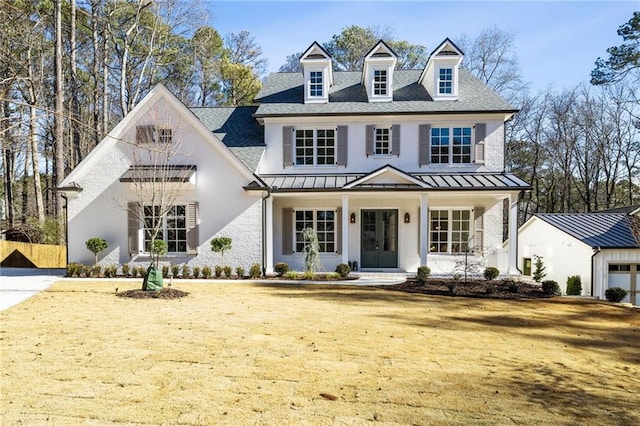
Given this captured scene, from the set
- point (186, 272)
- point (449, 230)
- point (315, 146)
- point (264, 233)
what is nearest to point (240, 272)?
point (264, 233)

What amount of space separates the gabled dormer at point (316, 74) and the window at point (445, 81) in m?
4.84

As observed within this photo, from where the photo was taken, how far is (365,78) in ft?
56.0

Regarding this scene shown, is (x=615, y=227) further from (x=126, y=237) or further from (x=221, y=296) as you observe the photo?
(x=126, y=237)

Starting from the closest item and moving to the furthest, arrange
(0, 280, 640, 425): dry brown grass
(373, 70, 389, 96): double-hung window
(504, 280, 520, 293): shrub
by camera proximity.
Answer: (0, 280, 640, 425): dry brown grass < (504, 280, 520, 293): shrub < (373, 70, 389, 96): double-hung window

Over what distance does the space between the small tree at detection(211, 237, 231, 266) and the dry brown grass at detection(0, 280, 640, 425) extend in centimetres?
449

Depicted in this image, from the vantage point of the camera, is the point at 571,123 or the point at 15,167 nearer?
the point at 15,167

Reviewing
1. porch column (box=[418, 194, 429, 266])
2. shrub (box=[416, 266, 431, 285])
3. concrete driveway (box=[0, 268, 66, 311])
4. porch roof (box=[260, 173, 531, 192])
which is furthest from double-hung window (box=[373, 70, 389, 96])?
concrete driveway (box=[0, 268, 66, 311])

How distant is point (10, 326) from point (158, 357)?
377 cm

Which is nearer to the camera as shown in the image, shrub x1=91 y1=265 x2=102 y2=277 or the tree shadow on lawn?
the tree shadow on lawn

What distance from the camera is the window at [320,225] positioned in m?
15.7

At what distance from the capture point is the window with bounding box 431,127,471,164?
15602 millimetres

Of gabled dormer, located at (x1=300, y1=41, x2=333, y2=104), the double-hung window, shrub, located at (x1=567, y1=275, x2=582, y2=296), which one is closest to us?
shrub, located at (x1=567, y1=275, x2=582, y2=296)

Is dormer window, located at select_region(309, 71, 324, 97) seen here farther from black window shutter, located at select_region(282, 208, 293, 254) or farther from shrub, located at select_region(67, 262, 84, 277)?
shrub, located at select_region(67, 262, 84, 277)

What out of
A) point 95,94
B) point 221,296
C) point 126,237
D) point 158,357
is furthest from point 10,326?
point 95,94
